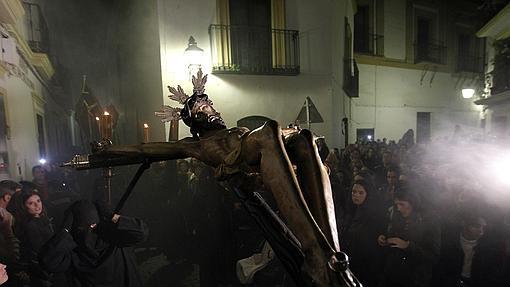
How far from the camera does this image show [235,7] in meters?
5.55

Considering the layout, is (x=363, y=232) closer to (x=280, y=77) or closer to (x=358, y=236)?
(x=358, y=236)

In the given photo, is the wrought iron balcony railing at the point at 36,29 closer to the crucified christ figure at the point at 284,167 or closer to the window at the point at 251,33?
the crucified christ figure at the point at 284,167

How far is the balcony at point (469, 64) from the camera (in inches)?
331

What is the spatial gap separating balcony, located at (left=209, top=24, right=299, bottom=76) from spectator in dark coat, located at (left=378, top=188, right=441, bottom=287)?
3696 mm

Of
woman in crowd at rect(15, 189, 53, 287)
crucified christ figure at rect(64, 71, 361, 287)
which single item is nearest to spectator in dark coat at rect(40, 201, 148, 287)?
woman in crowd at rect(15, 189, 53, 287)

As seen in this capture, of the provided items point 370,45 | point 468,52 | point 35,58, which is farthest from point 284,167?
point 468,52

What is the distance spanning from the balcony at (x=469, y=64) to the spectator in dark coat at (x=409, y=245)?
7.90 meters

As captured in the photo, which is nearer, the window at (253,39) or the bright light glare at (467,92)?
the window at (253,39)

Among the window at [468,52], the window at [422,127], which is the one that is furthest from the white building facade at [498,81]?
the window at [422,127]

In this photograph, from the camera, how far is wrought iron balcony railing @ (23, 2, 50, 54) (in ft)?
9.54

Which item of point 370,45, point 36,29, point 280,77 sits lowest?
point 280,77

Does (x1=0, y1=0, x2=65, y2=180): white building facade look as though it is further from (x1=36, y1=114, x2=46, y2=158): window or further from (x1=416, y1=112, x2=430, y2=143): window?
(x1=416, y1=112, x2=430, y2=143): window

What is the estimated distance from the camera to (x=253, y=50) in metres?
5.64

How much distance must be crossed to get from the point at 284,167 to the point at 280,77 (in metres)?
4.76
